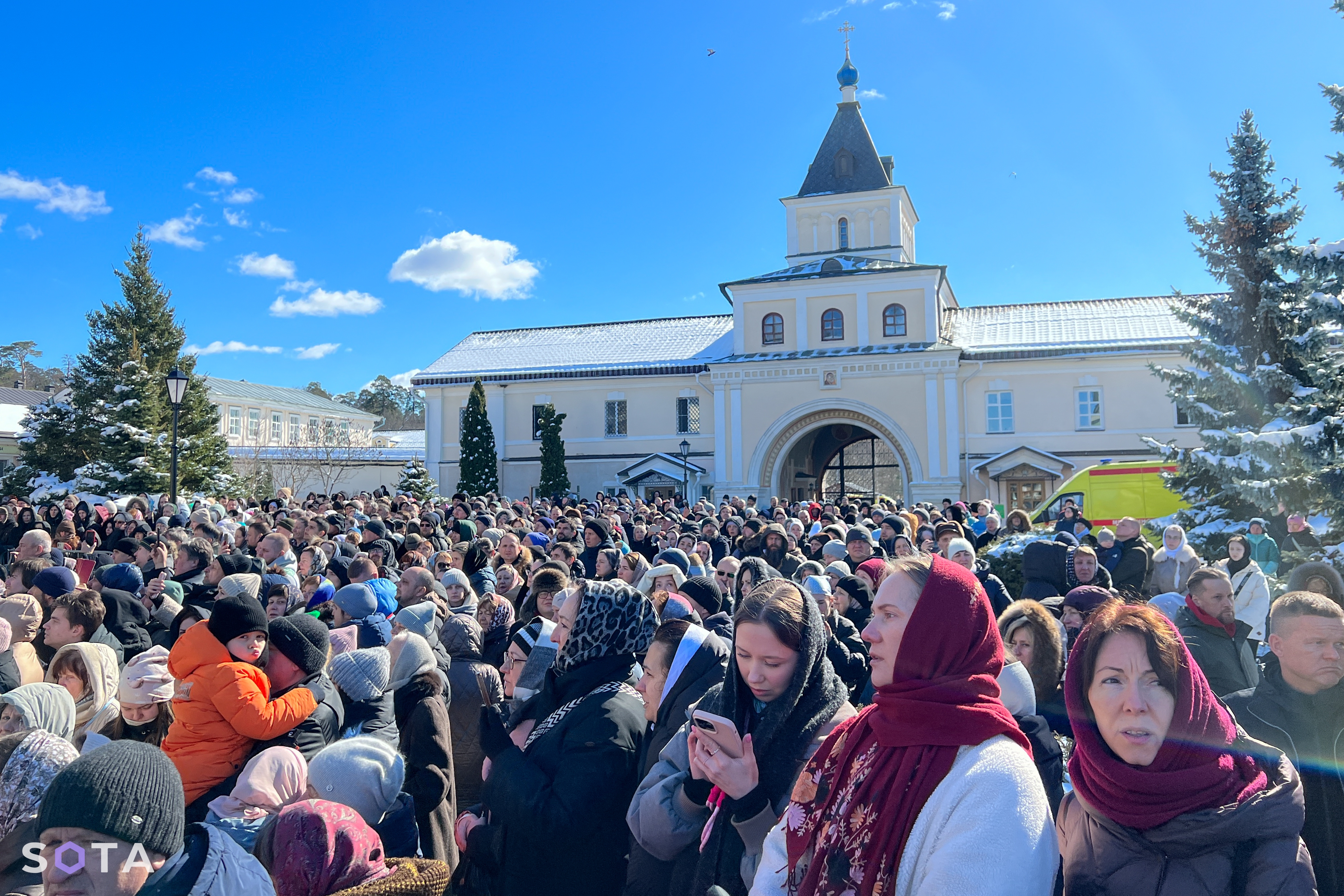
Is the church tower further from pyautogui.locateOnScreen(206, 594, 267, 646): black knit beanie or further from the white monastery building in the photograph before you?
pyautogui.locateOnScreen(206, 594, 267, 646): black knit beanie

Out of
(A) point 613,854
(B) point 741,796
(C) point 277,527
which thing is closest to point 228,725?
(A) point 613,854

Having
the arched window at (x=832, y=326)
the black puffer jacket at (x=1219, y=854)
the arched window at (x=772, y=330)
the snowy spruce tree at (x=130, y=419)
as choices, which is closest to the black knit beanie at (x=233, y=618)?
the black puffer jacket at (x=1219, y=854)

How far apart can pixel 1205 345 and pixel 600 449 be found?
24499 millimetres

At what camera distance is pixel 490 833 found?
117 inches

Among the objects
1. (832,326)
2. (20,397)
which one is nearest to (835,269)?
(832,326)

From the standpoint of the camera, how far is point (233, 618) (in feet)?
12.2

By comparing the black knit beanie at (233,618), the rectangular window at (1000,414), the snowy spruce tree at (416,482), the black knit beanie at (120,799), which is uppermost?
the rectangular window at (1000,414)

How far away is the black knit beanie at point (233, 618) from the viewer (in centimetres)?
371

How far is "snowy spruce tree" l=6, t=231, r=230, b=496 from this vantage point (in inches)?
979

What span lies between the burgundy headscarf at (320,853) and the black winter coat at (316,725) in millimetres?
1181

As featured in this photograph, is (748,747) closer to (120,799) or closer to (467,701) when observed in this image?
(120,799)

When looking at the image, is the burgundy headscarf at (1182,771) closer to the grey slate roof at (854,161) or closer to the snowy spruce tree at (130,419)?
the snowy spruce tree at (130,419)

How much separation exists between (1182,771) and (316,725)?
3429 millimetres

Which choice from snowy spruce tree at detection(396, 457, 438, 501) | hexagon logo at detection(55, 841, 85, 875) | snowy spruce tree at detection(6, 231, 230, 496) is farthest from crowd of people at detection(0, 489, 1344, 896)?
snowy spruce tree at detection(396, 457, 438, 501)
